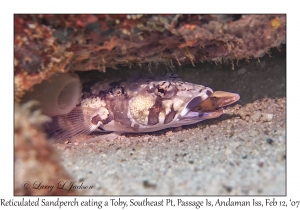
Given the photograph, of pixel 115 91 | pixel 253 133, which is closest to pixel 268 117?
pixel 253 133

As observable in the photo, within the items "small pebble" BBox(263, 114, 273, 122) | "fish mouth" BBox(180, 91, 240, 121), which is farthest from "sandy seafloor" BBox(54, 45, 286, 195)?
"fish mouth" BBox(180, 91, 240, 121)

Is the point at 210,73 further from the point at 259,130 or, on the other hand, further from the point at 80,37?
the point at 80,37

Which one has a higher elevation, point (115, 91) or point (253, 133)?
point (115, 91)

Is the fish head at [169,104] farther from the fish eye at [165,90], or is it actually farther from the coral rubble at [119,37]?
the coral rubble at [119,37]

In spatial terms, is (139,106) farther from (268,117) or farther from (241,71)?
(241,71)

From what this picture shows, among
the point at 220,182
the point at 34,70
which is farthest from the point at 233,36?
the point at 34,70

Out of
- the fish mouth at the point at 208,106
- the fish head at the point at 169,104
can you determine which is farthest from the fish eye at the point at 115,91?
the fish mouth at the point at 208,106
